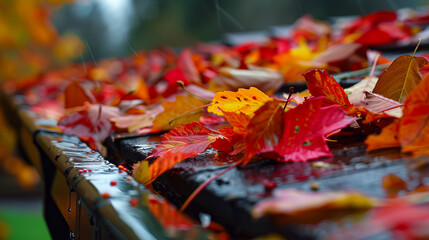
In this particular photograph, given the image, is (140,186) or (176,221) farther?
(140,186)

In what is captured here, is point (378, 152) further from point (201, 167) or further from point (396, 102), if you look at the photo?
point (201, 167)

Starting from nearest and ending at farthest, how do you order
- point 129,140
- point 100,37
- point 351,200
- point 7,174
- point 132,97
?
point 351,200 < point 129,140 < point 132,97 < point 7,174 < point 100,37

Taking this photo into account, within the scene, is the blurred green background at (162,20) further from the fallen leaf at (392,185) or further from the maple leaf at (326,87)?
the fallen leaf at (392,185)

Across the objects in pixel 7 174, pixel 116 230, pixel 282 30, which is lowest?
pixel 7 174

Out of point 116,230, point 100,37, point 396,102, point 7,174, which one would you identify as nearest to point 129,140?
point 116,230

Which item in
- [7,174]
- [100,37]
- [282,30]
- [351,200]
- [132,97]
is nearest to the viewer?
[351,200]

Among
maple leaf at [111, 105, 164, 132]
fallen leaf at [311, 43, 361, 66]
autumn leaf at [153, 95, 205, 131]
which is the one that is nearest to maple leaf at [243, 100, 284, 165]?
autumn leaf at [153, 95, 205, 131]
